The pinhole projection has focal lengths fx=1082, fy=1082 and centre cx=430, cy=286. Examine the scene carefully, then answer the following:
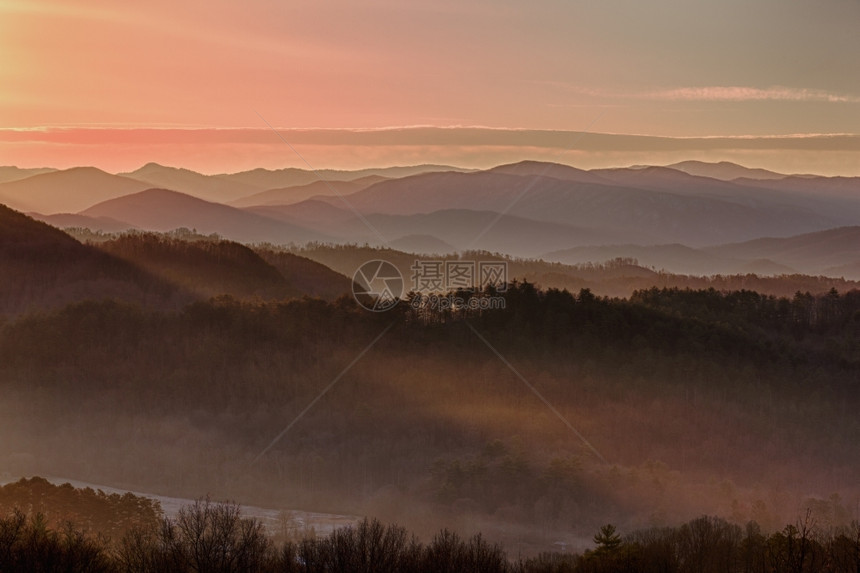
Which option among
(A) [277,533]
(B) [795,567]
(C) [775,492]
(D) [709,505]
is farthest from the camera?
(C) [775,492]

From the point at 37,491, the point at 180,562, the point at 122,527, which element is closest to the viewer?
the point at 180,562

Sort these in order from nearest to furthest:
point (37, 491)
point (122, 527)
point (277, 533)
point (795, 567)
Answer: point (795, 567) → point (122, 527) → point (37, 491) → point (277, 533)

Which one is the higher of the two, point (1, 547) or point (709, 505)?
point (1, 547)

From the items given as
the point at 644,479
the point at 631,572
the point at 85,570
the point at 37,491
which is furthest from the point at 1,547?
the point at 644,479

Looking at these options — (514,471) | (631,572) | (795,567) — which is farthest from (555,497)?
(795,567)

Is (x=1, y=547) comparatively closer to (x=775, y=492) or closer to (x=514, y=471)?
(x=514, y=471)

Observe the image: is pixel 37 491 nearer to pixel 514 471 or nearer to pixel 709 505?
pixel 514 471

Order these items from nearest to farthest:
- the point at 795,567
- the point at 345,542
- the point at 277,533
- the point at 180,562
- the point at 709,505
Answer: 1. the point at 795,567
2. the point at 180,562
3. the point at 345,542
4. the point at 277,533
5. the point at 709,505

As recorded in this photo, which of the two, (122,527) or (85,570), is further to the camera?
(122,527)

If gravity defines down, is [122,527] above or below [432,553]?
below
